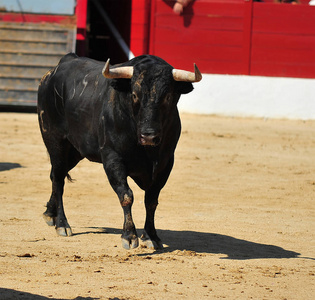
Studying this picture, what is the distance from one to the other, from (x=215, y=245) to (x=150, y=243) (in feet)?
1.55

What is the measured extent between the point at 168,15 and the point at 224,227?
8022 mm

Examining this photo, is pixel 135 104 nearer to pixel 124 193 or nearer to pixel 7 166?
pixel 124 193

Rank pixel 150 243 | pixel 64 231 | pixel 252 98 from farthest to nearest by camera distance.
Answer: pixel 252 98
pixel 64 231
pixel 150 243

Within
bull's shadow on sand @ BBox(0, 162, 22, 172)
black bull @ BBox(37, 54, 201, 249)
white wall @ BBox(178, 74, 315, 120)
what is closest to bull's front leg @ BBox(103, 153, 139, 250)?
black bull @ BBox(37, 54, 201, 249)

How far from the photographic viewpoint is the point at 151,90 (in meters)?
4.79

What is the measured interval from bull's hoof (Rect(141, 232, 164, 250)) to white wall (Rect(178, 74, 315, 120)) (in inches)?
310

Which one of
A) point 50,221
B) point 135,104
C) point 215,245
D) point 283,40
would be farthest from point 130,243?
point 283,40

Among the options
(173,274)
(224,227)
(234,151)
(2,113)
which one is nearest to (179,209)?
(224,227)

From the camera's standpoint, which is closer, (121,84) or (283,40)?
(121,84)

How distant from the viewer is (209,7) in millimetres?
13359

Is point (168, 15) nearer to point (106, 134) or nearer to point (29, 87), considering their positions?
point (29, 87)

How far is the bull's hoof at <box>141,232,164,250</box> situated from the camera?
5.12 meters

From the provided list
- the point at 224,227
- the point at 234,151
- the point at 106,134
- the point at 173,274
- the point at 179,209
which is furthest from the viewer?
the point at 234,151

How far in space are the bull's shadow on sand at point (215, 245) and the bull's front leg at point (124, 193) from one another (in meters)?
0.23
